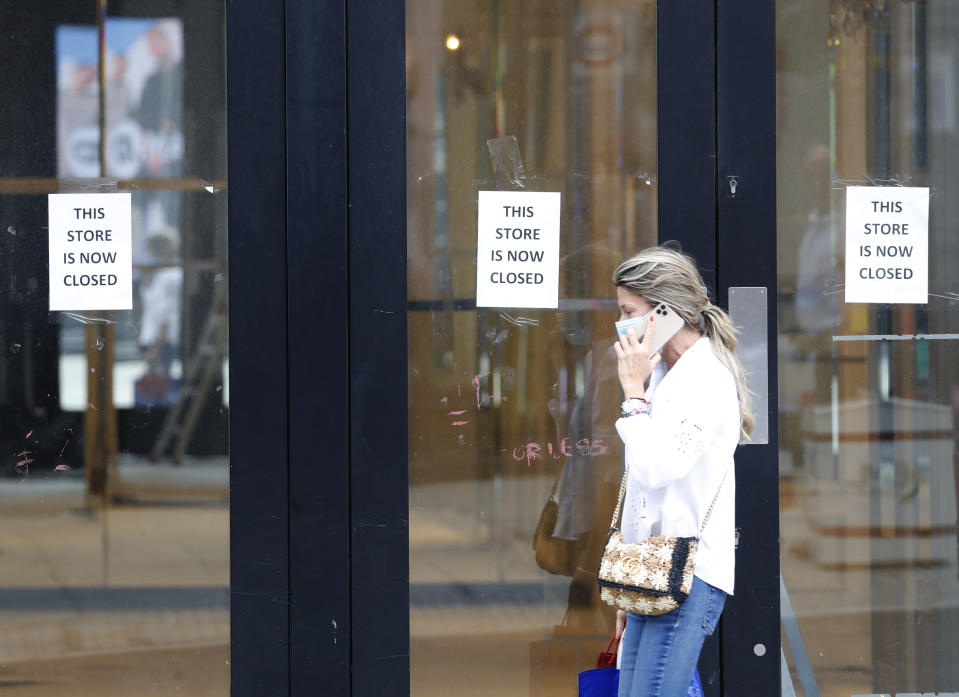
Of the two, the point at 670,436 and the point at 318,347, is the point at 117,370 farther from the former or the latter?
the point at 670,436

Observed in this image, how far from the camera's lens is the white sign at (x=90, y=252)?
4.06 metres

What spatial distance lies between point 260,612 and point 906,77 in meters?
3.36

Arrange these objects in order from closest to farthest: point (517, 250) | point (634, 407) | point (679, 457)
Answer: point (679, 457), point (634, 407), point (517, 250)

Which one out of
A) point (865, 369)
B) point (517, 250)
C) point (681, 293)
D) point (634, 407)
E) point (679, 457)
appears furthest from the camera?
point (865, 369)

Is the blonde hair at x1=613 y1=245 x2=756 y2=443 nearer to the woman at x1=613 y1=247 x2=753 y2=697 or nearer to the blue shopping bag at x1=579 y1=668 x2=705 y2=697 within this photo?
the woman at x1=613 y1=247 x2=753 y2=697

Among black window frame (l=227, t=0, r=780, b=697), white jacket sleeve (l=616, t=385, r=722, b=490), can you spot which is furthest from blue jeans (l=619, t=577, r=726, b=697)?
black window frame (l=227, t=0, r=780, b=697)

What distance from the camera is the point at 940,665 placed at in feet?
14.3

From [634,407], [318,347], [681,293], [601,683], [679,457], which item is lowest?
[601,683]

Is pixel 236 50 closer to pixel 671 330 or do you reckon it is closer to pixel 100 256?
pixel 100 256

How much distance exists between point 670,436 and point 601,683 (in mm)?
834

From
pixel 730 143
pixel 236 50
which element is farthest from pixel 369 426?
pixel 730 143

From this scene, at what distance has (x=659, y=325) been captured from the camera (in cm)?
314

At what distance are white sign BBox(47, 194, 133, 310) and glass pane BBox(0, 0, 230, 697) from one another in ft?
0.04

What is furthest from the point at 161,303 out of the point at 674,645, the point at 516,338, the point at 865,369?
the point at 865,369
